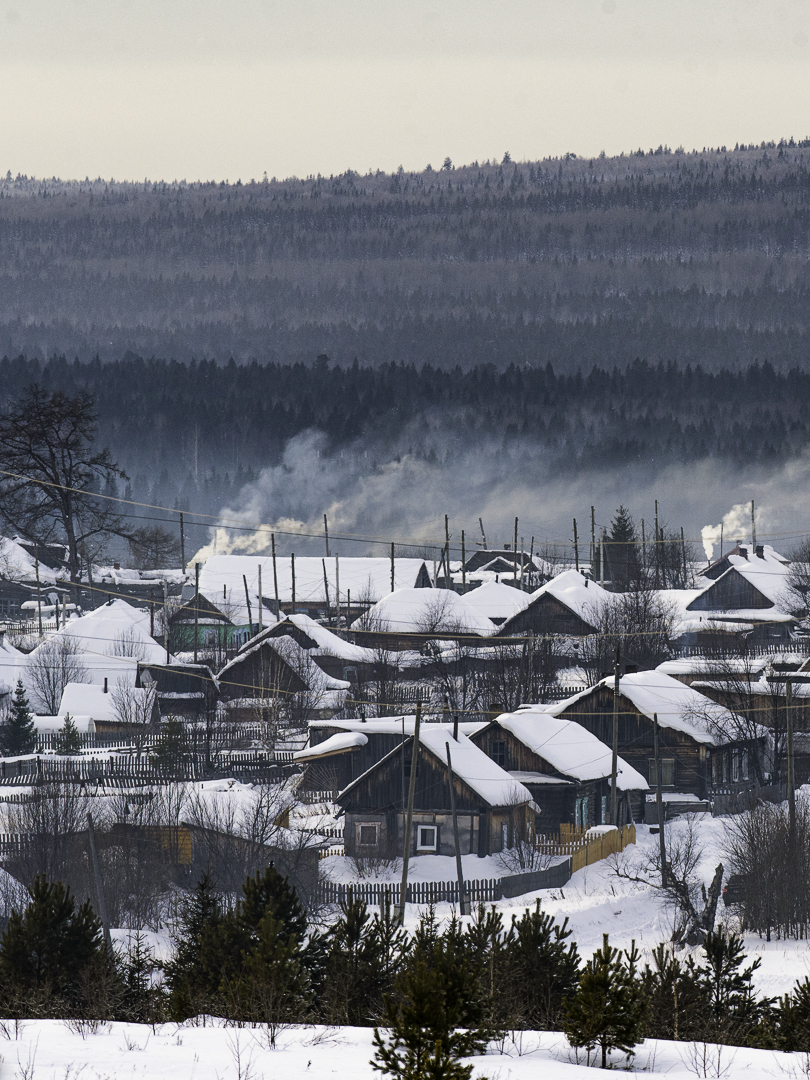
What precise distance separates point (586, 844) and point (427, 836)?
583 cm

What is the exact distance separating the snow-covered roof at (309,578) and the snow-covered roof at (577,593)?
16253 mm

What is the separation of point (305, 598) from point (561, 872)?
193ft

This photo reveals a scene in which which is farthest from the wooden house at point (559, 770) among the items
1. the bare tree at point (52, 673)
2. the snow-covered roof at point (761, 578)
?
the snow-covered roof at point (761, 578)

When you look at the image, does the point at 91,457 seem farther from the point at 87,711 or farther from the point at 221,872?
the point at 221,872

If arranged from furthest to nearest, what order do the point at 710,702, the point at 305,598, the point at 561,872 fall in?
the point at 305,598 < the point at 710,702 < the point at 561,872

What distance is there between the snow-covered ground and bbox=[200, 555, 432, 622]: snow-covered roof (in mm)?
83021

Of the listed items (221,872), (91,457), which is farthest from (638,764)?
(91,457)

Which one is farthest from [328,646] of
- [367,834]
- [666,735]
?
[367,834]

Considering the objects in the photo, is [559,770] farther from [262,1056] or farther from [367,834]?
[262,1056]

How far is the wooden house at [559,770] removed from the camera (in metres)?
51.8

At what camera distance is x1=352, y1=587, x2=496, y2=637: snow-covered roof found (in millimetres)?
86312

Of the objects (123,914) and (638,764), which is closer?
(123,914)

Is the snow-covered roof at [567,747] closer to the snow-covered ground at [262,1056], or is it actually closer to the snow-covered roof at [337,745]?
the snow-covered roof at [337,745]

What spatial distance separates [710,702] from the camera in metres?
60.8
